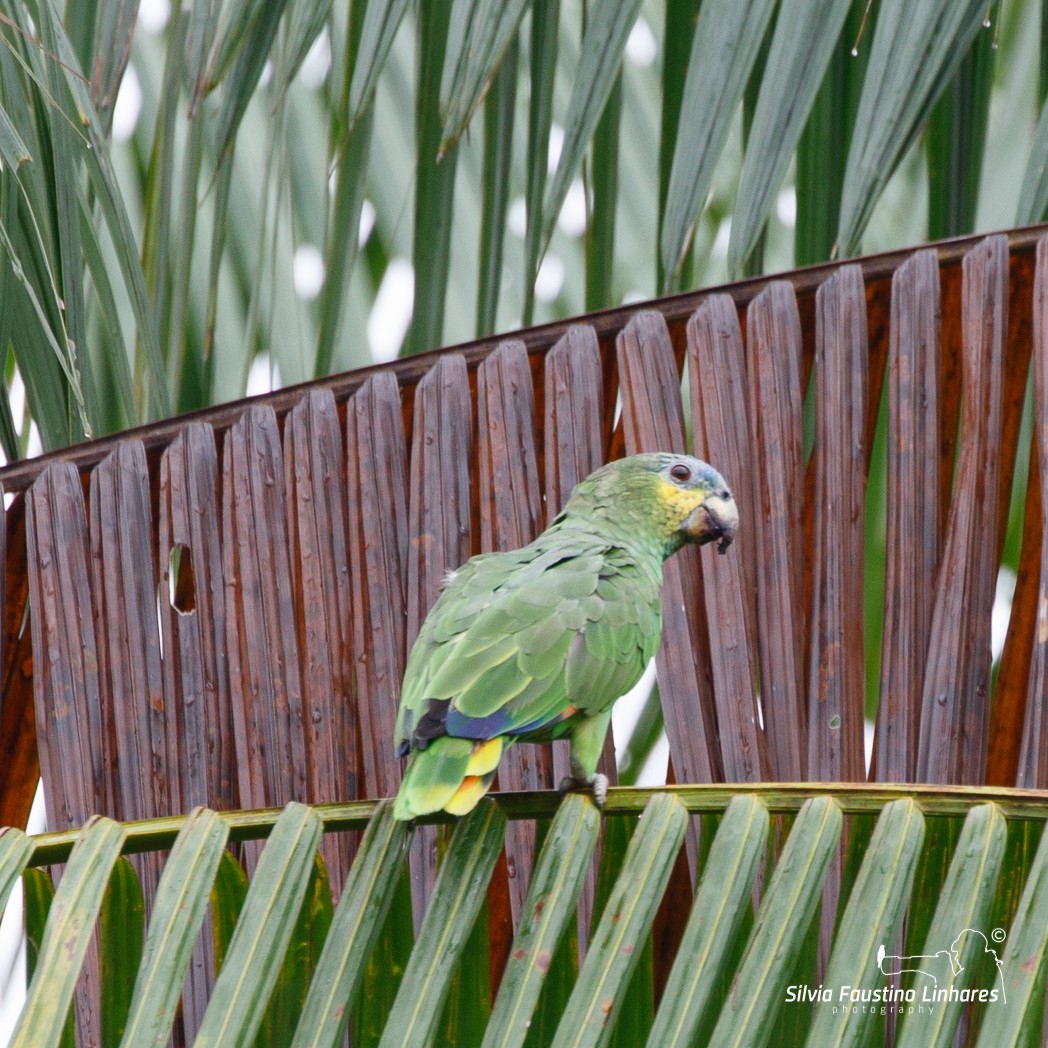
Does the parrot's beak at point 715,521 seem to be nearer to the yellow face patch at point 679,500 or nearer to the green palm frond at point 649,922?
the yellow face patch at point 679,500

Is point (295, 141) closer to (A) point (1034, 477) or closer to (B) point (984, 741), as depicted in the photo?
(A) point (1034, 477)

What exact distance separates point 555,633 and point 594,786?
11.6 inches

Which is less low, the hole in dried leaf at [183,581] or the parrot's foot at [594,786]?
the hole in dried leaf at [183,581]

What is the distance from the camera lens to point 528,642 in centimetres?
255

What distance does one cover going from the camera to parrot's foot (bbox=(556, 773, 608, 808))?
7.75ft

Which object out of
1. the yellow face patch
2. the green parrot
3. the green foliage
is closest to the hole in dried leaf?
the green foliage

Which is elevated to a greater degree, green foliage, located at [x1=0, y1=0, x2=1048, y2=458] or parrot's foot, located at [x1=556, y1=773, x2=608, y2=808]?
green foliage, located at [x1=0, y1=0, x2=1048, y2=458]

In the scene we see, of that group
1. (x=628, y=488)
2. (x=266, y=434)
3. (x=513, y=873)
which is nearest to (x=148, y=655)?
(x=266, y=434)

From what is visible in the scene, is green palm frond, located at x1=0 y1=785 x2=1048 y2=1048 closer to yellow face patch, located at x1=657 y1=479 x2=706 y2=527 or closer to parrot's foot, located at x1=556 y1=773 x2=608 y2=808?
parrot's foot, located at x1=556 y1=773 x2=608 y2=808

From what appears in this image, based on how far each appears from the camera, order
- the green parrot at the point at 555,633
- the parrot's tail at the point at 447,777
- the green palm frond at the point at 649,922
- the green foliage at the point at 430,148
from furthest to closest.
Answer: the green foliage at the point at 430,148 → the green parrot at the point at 555,633 → the parrot's tail at the point at 447,777 → the green palm frond at the point at 649,922

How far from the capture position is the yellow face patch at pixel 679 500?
2844 mm

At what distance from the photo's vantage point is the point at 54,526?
299cm

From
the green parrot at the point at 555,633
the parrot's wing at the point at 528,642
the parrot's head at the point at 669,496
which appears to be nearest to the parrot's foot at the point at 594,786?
the green parrot at the point at 555,633

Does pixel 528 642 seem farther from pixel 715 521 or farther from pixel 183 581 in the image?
pixel 183 581
